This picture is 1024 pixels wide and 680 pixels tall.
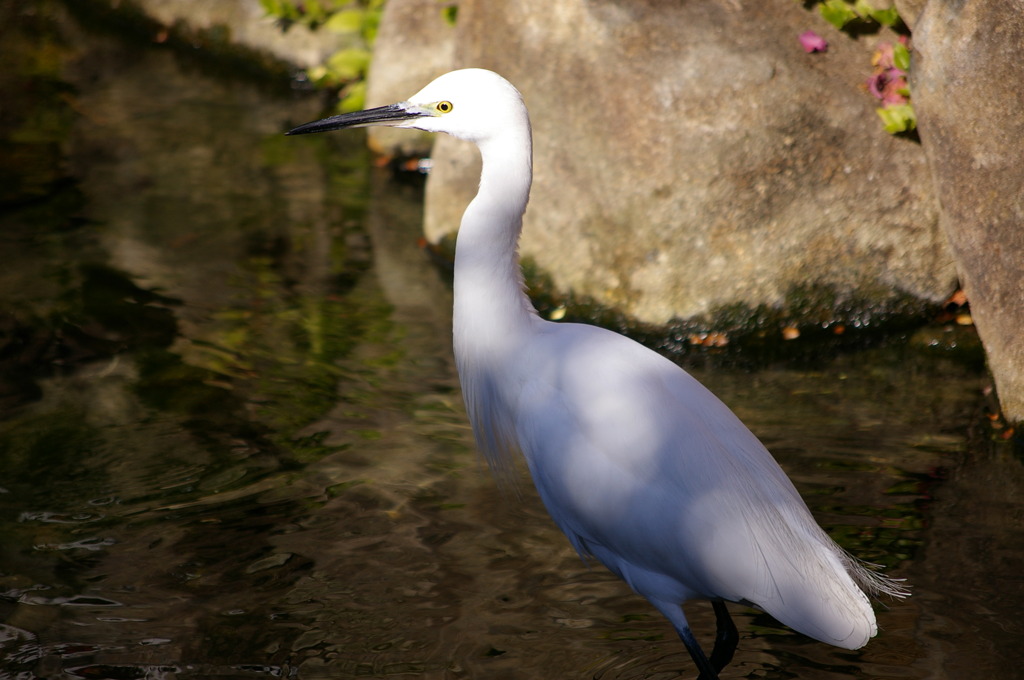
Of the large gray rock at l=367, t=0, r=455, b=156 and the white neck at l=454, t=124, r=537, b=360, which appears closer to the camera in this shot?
the white neck at l=454, t=124, r=537, b=360

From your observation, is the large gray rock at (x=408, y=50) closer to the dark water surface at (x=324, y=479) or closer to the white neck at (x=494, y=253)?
the dark water surface at (x=324, y=479)

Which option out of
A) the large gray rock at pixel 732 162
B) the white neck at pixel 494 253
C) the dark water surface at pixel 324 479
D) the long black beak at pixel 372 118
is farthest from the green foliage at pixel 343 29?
the white neck at pixel 494 253

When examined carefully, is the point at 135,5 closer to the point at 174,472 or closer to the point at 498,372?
the point at 174,472

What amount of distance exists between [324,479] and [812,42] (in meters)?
3.03

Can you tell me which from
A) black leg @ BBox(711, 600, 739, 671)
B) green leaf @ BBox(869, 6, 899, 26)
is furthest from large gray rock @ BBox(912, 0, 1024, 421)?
black leg @ BBox(711, 600, 739, 671)

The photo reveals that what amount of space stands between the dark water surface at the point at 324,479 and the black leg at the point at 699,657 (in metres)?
0.27

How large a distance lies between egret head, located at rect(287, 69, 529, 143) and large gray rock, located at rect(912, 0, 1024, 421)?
2098 mm

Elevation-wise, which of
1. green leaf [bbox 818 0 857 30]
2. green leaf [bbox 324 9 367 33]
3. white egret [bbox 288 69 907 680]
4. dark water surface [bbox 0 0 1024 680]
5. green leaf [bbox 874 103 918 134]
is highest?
green leaf [bbox 818 0 857 30]

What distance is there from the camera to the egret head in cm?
293

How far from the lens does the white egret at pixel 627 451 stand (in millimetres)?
2799

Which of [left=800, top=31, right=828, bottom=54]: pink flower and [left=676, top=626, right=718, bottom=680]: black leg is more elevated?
[left=800, top=31, right=828, bottom=54]: pink flower

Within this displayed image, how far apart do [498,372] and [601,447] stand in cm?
41

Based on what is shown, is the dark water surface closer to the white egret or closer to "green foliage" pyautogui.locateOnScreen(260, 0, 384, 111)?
the white egret

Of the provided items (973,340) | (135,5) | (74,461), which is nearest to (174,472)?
(74,461)
